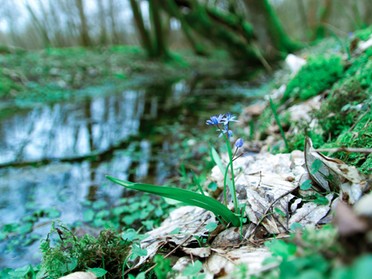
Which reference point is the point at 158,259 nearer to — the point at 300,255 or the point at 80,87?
the point at 300,255

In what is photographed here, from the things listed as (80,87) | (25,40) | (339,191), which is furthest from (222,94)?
(25,40)

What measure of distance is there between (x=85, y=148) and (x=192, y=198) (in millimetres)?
2648

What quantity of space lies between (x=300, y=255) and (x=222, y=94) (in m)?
6.09

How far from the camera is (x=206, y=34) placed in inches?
467

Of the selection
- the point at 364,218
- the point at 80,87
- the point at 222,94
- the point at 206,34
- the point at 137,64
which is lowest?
the point at 364,218

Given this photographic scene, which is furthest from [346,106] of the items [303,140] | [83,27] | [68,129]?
[83,27]

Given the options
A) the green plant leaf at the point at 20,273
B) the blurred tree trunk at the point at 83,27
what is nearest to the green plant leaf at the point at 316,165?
the green plant leaf at the point at 20,273

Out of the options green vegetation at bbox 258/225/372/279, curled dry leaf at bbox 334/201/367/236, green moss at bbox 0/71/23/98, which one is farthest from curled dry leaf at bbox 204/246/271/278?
green moss at bbox 0/71/23/98

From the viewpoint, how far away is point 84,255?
4.20 ft

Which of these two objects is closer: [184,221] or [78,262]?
[78,262]

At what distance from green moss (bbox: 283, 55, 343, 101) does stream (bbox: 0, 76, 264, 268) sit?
143cm

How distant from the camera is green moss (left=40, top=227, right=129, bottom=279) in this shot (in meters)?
1.23

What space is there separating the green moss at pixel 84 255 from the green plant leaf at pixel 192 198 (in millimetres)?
371

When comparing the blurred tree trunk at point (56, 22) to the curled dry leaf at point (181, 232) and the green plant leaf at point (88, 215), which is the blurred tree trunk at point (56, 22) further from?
the curled dry leaf at point (181, 232)
